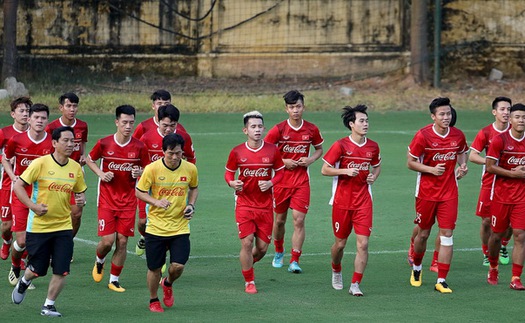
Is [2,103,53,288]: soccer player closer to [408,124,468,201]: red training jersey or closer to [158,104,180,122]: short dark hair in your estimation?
[158,104,180,122]: short dark hair

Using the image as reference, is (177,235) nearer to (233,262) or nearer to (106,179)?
(106,179)

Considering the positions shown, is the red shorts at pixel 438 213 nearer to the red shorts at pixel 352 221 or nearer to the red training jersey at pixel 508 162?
the red training jersey at pixel 508 162

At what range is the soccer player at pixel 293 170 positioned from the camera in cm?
1367

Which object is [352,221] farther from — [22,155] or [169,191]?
[22,155]

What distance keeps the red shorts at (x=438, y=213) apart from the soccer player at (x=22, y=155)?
451 centimetres

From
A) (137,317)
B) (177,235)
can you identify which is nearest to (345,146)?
(177,235)

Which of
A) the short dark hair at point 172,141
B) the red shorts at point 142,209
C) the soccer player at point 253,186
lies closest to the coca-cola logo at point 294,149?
the soccer player at point 253,186

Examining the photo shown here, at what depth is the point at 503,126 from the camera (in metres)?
14.0

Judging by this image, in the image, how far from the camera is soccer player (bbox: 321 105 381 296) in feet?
40.0

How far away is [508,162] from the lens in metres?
12.7

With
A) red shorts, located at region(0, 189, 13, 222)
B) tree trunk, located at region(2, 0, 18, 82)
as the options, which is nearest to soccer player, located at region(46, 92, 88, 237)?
red shorts, located at region(0, 189, 13, 222)

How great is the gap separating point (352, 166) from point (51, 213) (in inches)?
139

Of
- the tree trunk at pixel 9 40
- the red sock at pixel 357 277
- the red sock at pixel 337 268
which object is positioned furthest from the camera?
the tree trunk at pixel 9 40

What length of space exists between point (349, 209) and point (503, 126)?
295 centimetres
